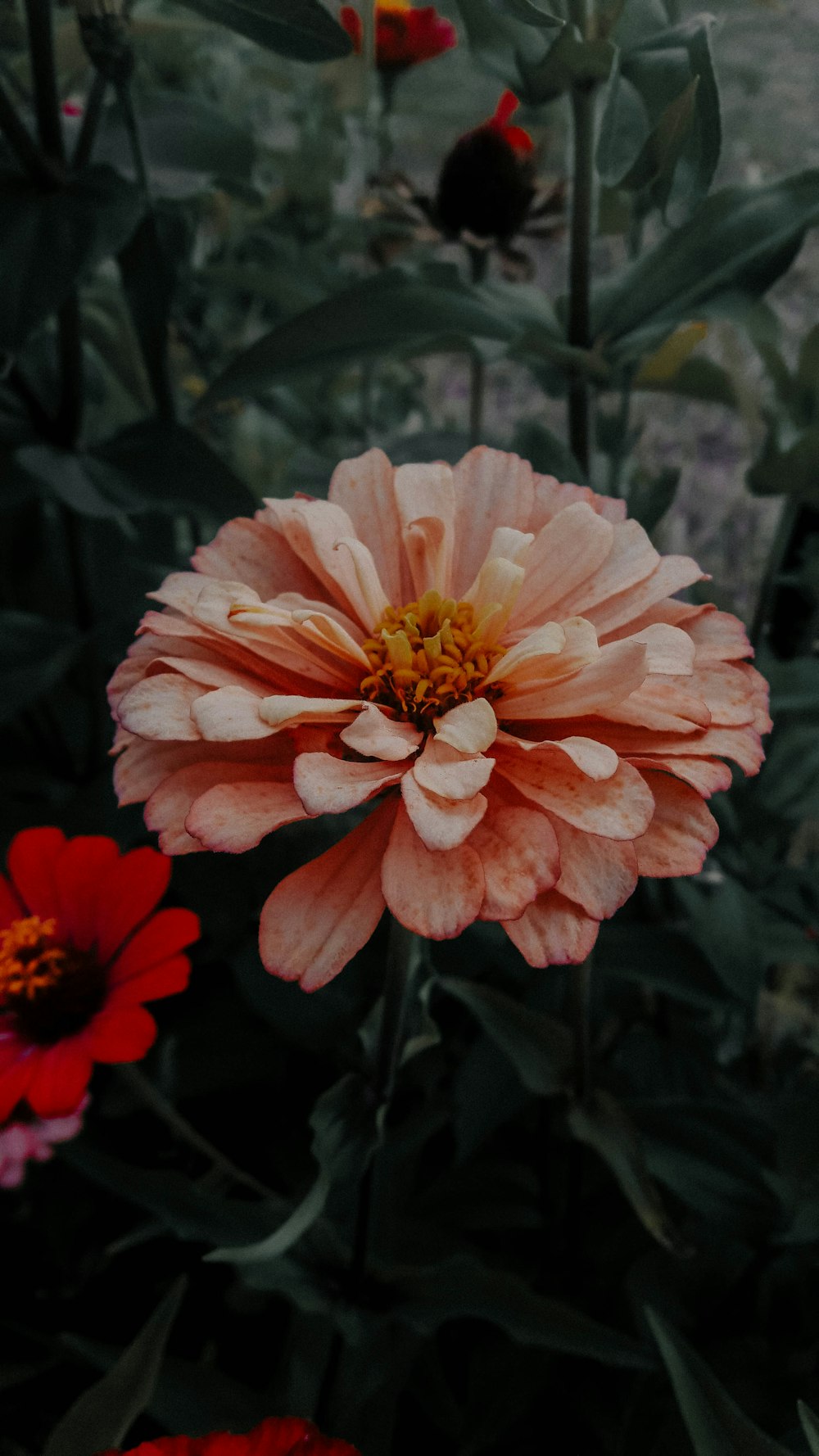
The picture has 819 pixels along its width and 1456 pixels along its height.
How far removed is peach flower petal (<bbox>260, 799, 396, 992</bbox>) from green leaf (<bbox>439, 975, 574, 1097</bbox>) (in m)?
0.19

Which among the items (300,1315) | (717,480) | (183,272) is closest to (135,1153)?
(300,1315)

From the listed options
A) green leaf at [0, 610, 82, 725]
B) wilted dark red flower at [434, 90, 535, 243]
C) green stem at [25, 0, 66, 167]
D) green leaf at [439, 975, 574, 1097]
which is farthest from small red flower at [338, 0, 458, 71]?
green leaf at [439, 975, 574, 1097]

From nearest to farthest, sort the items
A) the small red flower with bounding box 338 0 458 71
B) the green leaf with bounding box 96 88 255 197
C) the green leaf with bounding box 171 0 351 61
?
the green leaf with bounding box 171 0 351 61
the green leaf with bounding box 96 88 255 197
the small red flower with bounding box 338 0 458 71

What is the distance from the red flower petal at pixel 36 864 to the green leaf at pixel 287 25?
397 millimetres

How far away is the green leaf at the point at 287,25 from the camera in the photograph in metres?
0.51

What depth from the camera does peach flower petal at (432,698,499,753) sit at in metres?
0.33

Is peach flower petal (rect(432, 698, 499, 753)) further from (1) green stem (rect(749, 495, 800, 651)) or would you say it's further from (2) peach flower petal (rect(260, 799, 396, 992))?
(1) green stem (rect(749, 495, 800, 651))

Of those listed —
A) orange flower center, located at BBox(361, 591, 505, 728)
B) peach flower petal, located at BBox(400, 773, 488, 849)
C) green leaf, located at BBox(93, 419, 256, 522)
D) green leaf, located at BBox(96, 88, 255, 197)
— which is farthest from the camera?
green leaf, located at BBox(96, 88, 255, 197)

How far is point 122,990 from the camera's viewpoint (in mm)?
456

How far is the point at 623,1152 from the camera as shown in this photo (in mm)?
515

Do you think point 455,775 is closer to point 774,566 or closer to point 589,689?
point 589,689

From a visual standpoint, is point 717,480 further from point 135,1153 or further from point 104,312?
point 135,1153

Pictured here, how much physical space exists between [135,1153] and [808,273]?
1.26 meters

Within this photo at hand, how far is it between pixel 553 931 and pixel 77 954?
0.26 metres
